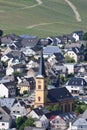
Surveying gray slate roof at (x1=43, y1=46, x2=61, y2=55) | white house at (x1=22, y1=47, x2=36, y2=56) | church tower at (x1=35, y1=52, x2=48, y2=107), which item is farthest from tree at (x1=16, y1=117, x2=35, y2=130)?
white house at (x1=22, y1=47, x2=36, y2=56)

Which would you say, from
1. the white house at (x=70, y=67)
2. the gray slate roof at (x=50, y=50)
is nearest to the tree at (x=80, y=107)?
the white house at (x=70, y=67)

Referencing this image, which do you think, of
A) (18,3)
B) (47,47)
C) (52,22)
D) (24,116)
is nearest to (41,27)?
(52,22)

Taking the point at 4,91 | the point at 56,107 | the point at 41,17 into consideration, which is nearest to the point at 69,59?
the point at 4,91

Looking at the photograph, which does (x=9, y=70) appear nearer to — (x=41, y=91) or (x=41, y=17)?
(x=41, y=91)

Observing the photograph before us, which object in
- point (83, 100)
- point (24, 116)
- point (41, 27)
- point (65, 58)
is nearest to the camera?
point (24, 116)

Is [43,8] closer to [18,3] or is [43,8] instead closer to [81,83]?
[18,3]

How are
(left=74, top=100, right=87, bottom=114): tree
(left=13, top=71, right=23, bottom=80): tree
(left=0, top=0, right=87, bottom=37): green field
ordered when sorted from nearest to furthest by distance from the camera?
1. (left=74, top=100, right=87, bottom=114): tree
2. (left=13, top=71, right=23, bottom=80): tree
3. (left=0, top=0, right=87, bottom=37): green field

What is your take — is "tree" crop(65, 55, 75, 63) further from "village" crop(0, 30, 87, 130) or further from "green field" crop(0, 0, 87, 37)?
"green field" crop(0, 0, 87, 37)

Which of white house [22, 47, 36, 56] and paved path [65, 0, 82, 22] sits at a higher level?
white house [22, 47, 36, 56]
